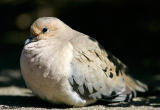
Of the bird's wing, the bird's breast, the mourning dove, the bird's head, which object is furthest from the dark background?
the bird's breast

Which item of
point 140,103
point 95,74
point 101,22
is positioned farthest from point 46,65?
point 101,22

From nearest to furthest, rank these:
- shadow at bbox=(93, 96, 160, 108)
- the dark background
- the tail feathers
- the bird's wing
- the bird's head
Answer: the bird's wing → the bird's head → shadow at bbox=(93, 96, 160, 108) → the tail feathers → the dark background

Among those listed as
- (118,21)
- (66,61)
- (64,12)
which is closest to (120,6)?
(118,21)

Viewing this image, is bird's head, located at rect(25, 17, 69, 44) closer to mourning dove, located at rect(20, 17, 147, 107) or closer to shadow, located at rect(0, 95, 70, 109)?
mourning dove, located at rect(20, 17, 147, 107)

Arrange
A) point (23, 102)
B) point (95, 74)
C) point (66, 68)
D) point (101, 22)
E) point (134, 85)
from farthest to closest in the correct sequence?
1. point (101, 22)
2. point (134, 85)
3. point (23, 102)
4. point (95, 74)
5. point (66, 68)

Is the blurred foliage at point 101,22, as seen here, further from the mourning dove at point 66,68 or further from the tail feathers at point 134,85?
the mourning dove at point 66,68

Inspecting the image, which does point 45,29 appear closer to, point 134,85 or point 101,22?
point 134,85

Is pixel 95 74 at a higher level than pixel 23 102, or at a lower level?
higher
